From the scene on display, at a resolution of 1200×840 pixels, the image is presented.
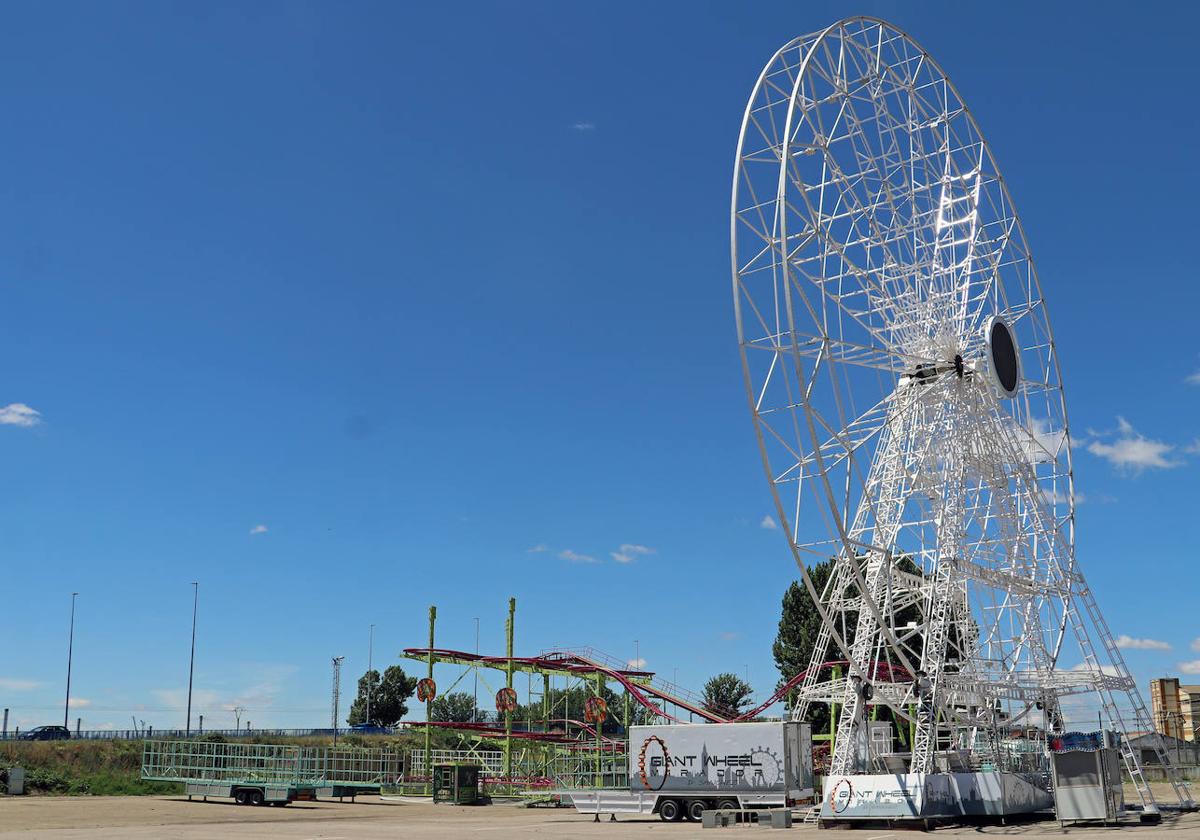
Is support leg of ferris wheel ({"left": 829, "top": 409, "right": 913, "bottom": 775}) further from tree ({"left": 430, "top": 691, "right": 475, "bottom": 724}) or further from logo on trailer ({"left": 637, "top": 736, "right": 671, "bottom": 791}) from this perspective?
tree ({"left": 430, "top": 691, "right": 475, "bottom": 724})

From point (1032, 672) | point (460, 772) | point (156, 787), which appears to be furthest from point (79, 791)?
point (1032, 672)

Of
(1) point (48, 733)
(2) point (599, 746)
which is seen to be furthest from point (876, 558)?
(1) point (48, 733)

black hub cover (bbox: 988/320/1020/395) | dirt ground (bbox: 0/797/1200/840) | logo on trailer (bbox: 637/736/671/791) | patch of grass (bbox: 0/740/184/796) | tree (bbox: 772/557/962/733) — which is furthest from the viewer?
tree (bbox: 772/557/962/733)

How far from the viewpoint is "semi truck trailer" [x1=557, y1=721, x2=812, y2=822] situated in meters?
36.9

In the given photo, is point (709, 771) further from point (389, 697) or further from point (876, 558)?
point (389, 697)

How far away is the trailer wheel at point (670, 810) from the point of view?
125ft

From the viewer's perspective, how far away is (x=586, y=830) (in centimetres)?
3059

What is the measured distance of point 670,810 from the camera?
3834 cm

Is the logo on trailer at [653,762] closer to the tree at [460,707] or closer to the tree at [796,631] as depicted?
the tree at [796,631]

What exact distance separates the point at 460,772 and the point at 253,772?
9.40 meters

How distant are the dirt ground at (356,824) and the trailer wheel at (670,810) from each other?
17.9 inches

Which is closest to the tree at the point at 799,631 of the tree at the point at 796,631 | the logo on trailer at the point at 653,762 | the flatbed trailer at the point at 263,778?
the tree at the point at 796,631

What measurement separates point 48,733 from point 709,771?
65.0m

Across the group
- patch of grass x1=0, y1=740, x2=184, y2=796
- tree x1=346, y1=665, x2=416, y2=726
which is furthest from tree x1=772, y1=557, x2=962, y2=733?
tree x1=346, y1=665, x2=416, y2=726
